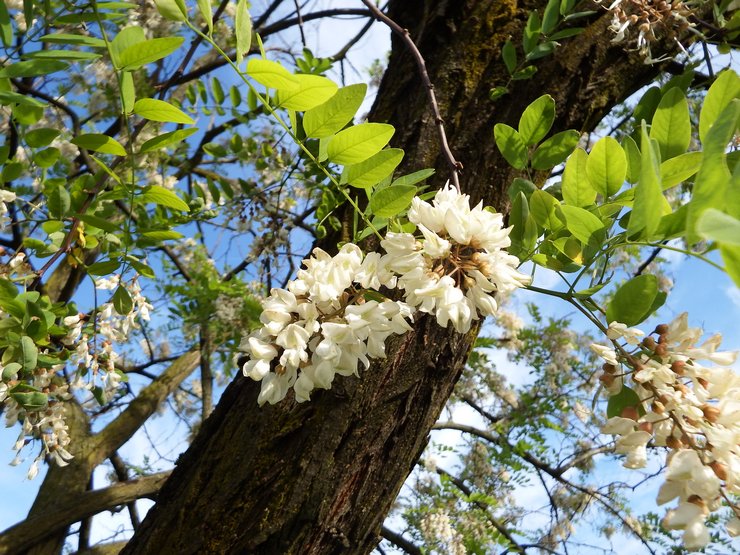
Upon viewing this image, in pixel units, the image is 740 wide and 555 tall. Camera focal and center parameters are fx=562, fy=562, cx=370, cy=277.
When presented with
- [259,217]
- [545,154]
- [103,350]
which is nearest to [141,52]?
[545,154]

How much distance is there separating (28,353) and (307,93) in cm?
78

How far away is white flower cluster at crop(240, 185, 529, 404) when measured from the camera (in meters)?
0.52

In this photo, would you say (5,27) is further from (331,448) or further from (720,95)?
(720,95)

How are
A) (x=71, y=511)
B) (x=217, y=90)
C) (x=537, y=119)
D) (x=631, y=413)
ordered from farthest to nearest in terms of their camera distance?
1. (x=71, y=511)
2. (x=217, y=90)
3. (x=537, y=119)
4. (x=631, y=413)

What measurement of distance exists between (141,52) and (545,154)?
0.53 metres

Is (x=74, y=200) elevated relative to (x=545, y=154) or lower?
lower

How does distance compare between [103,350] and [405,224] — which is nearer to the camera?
[405,224]

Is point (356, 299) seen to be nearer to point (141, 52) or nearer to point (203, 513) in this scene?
point (141, 52)

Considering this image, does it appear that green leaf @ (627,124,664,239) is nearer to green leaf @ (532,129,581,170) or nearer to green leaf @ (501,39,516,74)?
green leaf @ (532,129,581,170)

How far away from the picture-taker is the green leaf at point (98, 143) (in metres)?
0.74

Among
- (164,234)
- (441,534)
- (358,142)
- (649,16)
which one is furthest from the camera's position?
(441,534)

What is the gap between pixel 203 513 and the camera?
2.91ft

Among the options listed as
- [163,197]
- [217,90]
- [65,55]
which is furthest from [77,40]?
[217,90]

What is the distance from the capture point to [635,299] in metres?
0.53
